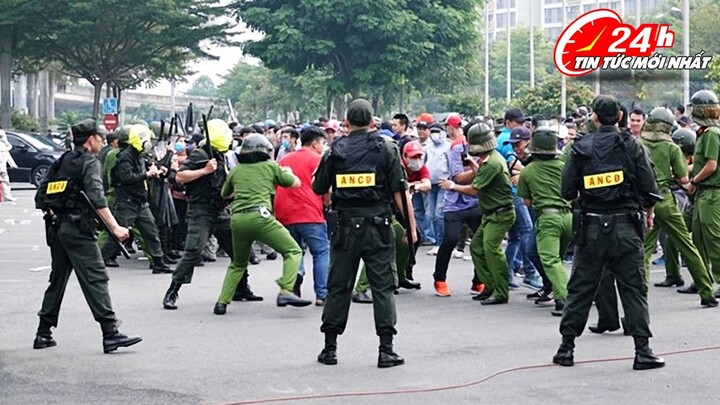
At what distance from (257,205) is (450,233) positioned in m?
2.45

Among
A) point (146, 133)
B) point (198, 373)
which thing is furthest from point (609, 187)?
point (146, 133)

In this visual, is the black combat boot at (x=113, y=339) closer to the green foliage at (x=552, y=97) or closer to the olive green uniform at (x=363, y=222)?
the olive green uniform at (x=363, y=222)

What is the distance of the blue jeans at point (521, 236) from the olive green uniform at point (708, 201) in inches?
64.2

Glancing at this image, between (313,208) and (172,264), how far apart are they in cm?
477

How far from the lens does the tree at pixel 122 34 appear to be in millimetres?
45062

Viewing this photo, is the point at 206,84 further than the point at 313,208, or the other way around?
the point at 206,84

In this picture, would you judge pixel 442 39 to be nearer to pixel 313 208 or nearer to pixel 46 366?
pixel 313 208

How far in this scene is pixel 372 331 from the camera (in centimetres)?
1077

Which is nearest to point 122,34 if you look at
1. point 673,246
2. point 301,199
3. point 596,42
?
point 596,42

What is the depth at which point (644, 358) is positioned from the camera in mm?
8820

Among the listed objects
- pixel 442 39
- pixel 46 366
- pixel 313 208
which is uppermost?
pixel 442 39

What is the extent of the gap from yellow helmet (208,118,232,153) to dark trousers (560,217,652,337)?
4653 mm

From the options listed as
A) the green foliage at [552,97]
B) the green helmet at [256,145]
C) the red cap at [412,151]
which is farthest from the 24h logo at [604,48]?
the green helmet at [256,145]

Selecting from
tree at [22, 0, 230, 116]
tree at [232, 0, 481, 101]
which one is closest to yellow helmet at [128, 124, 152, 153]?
tree at [22, 0, 230, 116]
